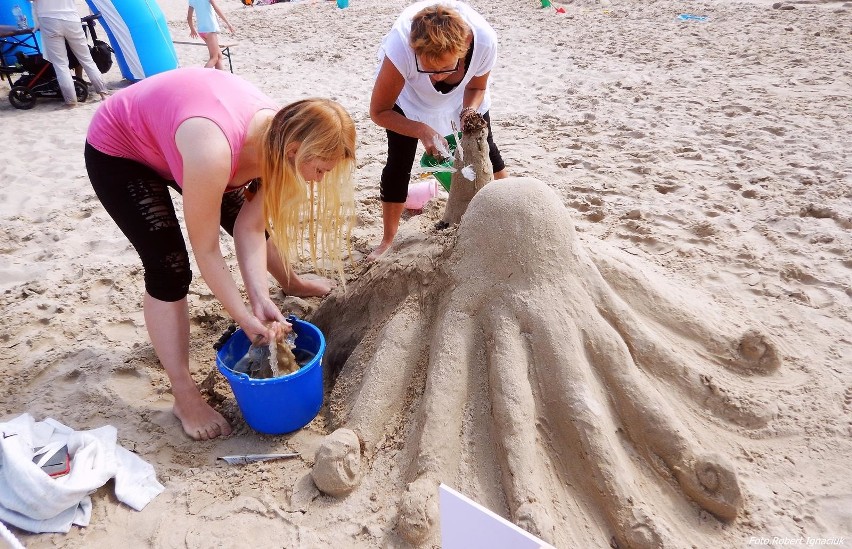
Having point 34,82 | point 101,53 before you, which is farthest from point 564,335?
point 101,53

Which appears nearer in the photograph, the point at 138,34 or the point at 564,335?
the point at 564,335

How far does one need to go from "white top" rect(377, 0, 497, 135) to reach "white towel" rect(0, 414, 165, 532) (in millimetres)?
1749

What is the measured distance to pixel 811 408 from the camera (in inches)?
76.2

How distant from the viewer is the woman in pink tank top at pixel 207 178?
1.64m

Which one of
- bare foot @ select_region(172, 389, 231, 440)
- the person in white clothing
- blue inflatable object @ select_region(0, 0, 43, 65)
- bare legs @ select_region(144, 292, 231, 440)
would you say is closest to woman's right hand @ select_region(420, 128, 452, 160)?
bare legs @ select_region(144, 292, 231, 440)

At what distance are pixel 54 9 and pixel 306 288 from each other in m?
4.72

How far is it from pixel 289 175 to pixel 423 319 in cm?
69

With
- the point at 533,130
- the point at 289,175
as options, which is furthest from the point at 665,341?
the point at 533,130

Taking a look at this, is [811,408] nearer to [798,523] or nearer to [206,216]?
[798,523]

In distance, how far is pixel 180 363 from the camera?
81.5 inches

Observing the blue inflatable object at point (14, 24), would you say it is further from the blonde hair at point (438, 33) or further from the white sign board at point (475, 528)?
the white sign board at point (475, 528)

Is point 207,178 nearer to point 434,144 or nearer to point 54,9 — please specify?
point 434,144

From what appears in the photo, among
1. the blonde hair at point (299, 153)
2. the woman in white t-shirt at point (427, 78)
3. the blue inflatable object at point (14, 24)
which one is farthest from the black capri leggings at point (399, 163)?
the blue inflatable object at point (14, 24)

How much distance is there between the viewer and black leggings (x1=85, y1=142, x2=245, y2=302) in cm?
187
